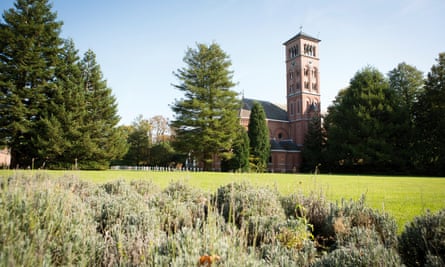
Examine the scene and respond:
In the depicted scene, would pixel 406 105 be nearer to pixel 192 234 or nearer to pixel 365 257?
pixel 365 257

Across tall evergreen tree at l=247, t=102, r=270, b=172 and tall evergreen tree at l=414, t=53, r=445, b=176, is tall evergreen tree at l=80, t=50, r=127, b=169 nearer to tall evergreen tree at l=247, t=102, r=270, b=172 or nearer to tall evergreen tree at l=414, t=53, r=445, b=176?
tall evergreen tree at l=247, t=102, r=270, b=172

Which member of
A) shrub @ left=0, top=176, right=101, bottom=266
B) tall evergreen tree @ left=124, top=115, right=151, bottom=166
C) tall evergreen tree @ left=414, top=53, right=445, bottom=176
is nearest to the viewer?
shrub @ left=0, top=176, right=101, bottom=266

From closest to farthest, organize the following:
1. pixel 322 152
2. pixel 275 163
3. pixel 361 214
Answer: pixel 361 214, pixel 322 152, pixel 275 163

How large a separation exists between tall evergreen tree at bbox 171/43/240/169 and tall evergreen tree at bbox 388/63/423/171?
19.8 m

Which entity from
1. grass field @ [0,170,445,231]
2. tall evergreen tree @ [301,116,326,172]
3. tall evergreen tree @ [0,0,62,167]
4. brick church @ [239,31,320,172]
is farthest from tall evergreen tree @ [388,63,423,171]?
tall evergreen tree @ [0,0,62,167]

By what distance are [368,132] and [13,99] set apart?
3621cm

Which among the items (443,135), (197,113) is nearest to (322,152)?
(443,135)

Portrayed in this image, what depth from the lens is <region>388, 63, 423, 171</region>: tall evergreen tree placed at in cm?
2944

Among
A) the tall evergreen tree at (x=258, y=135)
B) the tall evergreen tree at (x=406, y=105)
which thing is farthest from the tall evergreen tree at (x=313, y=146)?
the tall evergreen tree at (x=406, y=105)

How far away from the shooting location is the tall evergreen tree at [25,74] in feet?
67.8

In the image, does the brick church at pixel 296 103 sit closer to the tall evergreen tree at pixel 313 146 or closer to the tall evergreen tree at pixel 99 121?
the tall evergreen tree at pixel 313 146

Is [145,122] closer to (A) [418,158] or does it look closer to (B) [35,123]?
(B) [35,123]

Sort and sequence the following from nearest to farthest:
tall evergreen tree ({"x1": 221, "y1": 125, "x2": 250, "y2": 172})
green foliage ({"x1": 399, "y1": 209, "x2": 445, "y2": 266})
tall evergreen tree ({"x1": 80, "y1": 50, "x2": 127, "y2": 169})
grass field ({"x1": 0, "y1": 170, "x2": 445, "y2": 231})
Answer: green foliage ({"x1": 399, "y1": 209, "x2": 445, "y2": 266}) → grass field ({"x1": 0, "y1": 170, "x2": 445, "y2": 231}) → tall evergreen tree ({"x1": 80, "y1": 50, "x2": 127, "y2": 169}) → tall evergreen tree ({"x1": 221, "y1": 125, "x2": 250, "y2": 172})

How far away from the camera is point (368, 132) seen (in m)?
30.6
